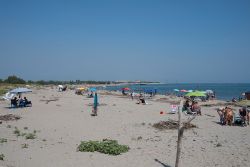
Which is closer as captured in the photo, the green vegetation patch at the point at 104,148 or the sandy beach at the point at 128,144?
the sandy beach at the point at 128,144

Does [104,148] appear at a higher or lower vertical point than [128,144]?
higher

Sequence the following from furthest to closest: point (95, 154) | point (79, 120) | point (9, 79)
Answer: point (9, 79), point (79, 120), point (95, 154)

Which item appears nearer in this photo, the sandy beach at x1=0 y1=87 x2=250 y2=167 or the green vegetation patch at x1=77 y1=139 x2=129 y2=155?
the sandy beach at x1=0 y1=87 x2=250 y2=167

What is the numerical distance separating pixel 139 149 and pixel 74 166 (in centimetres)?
320

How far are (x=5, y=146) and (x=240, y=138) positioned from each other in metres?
10.3

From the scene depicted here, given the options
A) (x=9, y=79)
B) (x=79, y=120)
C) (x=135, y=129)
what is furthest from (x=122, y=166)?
(x=9, y=79)

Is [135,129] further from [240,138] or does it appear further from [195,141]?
[240,138]

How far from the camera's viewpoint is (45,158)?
33.9 ft

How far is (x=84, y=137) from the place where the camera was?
559 inches

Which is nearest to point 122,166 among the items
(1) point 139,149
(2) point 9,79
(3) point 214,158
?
(1) point 139,149

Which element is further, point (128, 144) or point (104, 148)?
point (128, 144)

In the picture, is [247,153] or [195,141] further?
[195,141]

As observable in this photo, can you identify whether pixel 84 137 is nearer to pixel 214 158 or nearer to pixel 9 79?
pixel 214 158

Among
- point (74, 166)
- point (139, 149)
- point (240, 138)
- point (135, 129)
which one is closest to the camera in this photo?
point (74, 166)
